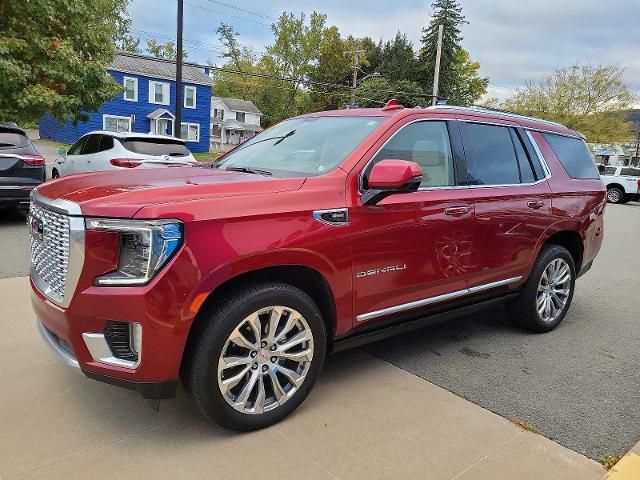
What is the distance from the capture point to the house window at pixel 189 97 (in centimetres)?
3659

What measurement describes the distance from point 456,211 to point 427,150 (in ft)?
1.57

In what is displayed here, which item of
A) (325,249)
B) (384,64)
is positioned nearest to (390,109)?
(325,249)

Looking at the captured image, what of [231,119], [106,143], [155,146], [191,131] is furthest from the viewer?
[231,119]

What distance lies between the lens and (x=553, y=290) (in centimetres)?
475

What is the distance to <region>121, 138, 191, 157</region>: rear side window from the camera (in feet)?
32.1

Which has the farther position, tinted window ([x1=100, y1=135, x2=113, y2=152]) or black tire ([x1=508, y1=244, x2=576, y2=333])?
tinted window ([x1=100, y1=135, x2=113, y2=152])

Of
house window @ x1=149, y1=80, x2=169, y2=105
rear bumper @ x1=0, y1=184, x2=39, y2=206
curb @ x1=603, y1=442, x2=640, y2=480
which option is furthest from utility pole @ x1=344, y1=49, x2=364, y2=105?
curb @ x1=603, y1=442, x2=640, y2=480

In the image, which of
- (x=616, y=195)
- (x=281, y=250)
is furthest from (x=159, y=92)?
(x=281, y=250)

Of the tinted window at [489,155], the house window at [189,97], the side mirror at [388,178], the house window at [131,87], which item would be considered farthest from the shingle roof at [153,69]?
the side mirror at [388,178]

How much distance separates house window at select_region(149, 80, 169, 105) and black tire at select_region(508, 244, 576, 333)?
35.2 meters

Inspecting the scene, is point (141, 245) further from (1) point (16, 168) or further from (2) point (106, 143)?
(2) point (106, 143)

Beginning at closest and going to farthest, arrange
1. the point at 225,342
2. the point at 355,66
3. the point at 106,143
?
1. the point at 225,342
2. the point at 106,143
3. the point at 355,66

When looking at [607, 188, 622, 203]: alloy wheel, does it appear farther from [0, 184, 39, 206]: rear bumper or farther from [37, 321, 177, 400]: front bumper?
[37, 321, 177, 400]: front bumper

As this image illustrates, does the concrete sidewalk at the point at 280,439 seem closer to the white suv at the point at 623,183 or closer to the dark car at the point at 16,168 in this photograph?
the dark car at the point at 16,168
